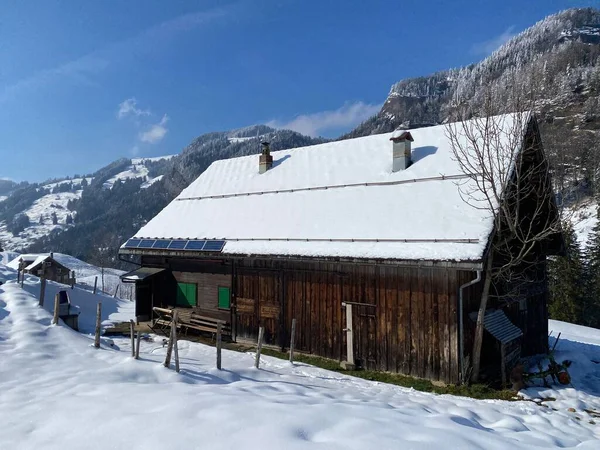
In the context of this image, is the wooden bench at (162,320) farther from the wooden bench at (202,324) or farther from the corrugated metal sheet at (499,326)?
the corrugated metal sheet at (499,326)

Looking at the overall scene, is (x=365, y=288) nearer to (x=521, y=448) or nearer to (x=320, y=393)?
(x=320, y=393)

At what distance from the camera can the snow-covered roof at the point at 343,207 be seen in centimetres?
1176

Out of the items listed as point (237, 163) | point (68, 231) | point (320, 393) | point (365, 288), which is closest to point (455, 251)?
point (365, 288)

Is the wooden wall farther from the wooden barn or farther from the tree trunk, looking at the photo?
the tree trunk

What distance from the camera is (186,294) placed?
59.1ft

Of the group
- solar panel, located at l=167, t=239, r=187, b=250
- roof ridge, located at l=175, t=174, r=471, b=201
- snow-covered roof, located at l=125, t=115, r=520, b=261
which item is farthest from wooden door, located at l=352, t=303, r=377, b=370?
solar panel, located at l=167, t=239, r=187, b=250

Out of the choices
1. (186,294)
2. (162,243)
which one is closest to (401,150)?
(186,294)

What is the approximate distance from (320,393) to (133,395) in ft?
14.7

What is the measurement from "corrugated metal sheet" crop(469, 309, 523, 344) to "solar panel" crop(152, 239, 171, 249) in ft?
42.4

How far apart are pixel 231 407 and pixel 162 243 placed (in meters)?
13.8

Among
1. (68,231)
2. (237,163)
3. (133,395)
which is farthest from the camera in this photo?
(68,231)

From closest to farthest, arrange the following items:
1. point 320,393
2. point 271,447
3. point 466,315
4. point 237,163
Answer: point 271,447 < point 320,393 < point 466,315 < point 237,163

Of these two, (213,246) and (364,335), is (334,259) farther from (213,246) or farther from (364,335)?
(213,246)

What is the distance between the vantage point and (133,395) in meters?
6.66
